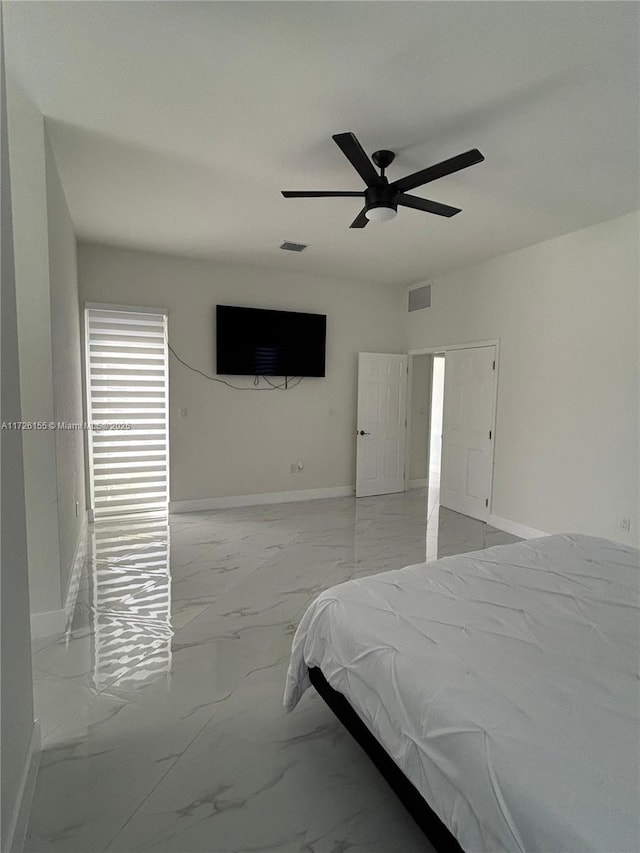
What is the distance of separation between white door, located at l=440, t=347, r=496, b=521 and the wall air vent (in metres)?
0.86

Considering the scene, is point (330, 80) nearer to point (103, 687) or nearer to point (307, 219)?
point (307, 219)

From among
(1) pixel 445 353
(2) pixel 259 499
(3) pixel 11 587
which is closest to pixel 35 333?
(3) pixel 11 587

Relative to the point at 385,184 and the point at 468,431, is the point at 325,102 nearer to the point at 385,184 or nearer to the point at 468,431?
the point at 385,184

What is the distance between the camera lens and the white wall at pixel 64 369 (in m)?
2.82

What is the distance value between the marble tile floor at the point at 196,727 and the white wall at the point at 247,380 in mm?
1778

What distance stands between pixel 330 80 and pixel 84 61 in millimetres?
1167

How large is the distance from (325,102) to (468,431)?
4010 millimetres

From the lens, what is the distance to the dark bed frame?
4.12ft

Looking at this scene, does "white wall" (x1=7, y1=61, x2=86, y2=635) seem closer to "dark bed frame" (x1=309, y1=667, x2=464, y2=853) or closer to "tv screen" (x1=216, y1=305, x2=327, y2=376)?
"dark bed frame" (x1=309, y1=667, x2=464, y2=853)

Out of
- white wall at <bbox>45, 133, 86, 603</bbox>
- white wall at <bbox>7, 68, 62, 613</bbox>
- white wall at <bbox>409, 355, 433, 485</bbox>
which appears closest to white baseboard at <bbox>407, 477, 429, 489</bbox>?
white wall at <bbox>409, 355, 433, 485</bbox>

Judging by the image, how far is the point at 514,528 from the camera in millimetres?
4746

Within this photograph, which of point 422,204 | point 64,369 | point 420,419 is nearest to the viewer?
point 422,204

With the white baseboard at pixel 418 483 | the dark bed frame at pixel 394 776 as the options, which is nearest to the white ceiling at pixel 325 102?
the dark bed frame at pixel 394 776

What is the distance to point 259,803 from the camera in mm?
1623
